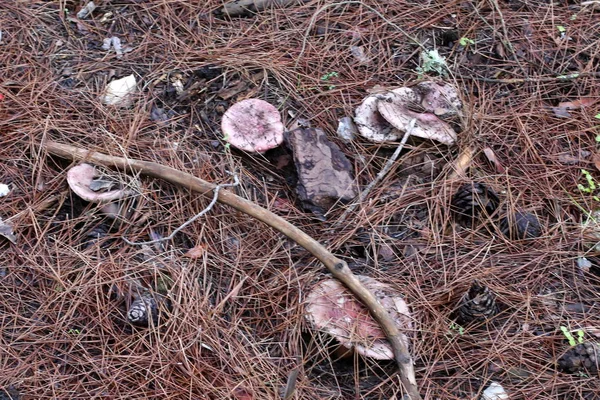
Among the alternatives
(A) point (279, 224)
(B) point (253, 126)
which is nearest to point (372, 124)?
(B) point (253, 126)

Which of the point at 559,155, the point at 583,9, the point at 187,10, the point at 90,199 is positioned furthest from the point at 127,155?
the point at 583,9

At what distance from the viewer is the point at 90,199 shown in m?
2.69

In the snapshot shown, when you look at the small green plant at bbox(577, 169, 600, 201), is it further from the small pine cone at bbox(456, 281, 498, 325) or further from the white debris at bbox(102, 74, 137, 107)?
the white debris at bbox(102, 74, 137, 107)

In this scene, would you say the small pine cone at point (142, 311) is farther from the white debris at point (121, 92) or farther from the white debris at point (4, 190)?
the white debris at point (121, 92)

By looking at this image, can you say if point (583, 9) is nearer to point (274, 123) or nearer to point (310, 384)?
point (274, 123)

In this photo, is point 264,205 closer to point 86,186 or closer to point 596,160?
point 86,186

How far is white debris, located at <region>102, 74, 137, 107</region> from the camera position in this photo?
3131mm

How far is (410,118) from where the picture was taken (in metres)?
3.03

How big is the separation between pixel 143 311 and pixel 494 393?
53.4 inches

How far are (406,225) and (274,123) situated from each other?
0.77 m

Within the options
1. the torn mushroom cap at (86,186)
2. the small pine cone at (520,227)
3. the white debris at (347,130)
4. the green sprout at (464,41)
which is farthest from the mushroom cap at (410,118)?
the torn mushroom cap at (86,186)

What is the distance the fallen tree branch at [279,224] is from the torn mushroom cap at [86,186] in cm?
6

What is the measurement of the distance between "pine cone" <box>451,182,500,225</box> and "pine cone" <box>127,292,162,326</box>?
1.36m

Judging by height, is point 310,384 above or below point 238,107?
below
